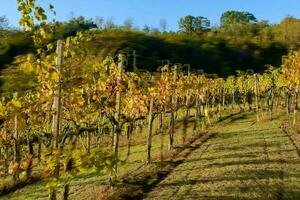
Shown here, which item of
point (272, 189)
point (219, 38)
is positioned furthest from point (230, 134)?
point (219, 38)

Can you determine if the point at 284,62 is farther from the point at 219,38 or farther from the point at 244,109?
the point at 219,38

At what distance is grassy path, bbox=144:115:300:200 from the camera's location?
16547 millimetres

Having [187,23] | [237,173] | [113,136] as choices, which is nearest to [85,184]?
[237,173]

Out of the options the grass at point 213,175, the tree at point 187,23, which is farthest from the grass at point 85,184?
the tree at point 187,23

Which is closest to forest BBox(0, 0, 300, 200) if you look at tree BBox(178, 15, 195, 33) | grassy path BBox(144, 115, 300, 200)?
grassy path BBox(144, 115, 300, 200)

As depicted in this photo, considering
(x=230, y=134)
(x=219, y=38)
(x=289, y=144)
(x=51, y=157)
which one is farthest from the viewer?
(x=219, y=38)

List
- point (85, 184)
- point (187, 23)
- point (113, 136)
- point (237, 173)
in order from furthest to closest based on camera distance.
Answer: point (187, 23) < point (113, 136) < point (237, 173) < point (85, 184)

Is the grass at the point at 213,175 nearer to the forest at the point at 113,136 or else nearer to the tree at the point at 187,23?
the forest at the point at 113,136

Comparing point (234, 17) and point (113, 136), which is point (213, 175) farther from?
point (234, 17)

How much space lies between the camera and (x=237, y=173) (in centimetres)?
1938

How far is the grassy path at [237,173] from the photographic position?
54.3 ft

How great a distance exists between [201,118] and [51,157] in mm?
39867

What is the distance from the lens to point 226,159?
22.7 metres

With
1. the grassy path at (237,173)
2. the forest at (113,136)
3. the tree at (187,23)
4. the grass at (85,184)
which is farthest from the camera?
the tree at (187,23)
